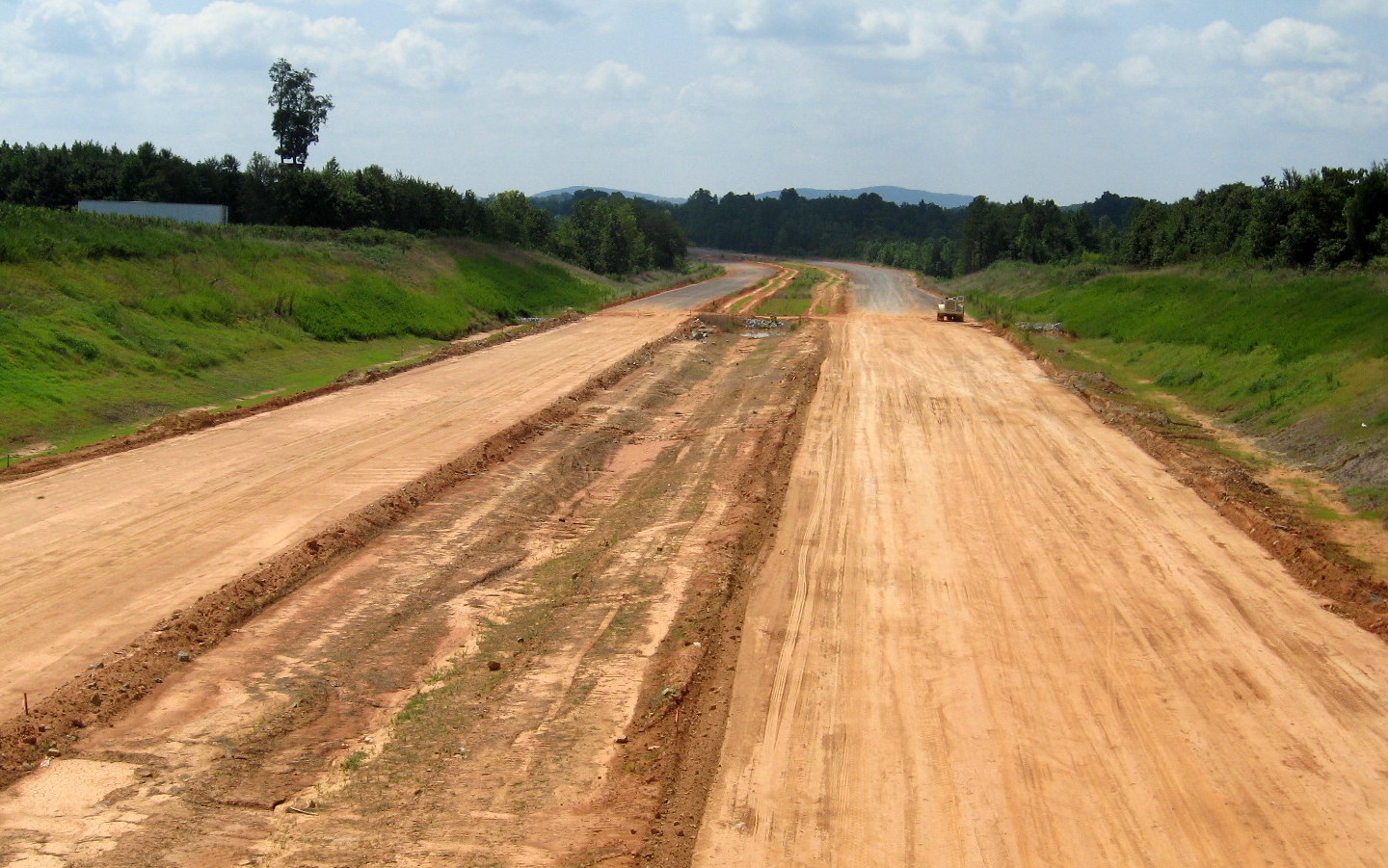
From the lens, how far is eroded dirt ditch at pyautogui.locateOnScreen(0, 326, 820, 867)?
771 cm

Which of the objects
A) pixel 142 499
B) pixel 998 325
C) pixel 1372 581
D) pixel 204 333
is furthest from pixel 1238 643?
pixel 998 325

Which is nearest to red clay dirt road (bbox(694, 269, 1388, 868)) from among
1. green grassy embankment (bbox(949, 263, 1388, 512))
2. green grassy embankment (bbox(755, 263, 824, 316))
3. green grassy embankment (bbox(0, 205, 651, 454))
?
green grassy embankment (bbox(949, 263, 1388, 512))

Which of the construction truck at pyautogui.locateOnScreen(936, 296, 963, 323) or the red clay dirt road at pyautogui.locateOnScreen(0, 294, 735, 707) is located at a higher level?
the construction truck at pyautogui.locateOnScreen(936, 296, 963, 323)

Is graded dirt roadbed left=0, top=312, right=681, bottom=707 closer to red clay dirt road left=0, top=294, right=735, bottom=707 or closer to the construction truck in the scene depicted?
red clay dirt road left=0, top=294, right=735, bottom=707

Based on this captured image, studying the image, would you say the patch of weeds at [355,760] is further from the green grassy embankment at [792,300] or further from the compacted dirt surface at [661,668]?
the green grassy embankment at [792,300]

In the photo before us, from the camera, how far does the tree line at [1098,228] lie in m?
40.2

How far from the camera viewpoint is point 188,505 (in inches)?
624

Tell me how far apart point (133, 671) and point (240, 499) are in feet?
21.1

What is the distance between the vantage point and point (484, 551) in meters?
14.5

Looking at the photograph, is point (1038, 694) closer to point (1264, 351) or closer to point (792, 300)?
point (1264, 351)

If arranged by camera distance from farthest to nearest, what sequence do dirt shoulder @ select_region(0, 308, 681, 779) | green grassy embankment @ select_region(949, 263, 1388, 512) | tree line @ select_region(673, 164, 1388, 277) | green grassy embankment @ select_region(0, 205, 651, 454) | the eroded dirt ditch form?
tree line @ select_region(673, 164, 1388, 277) → green grassy embankment @ select_region(0, 205, 651, 454) → green grassy embankment @ select_region(949, 263, 1388, 512) → dirt shoulder @ select_region(0, 308, 681, 779) → the eroded dirt ditch

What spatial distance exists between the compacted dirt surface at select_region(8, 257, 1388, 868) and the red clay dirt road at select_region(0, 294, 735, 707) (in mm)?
79

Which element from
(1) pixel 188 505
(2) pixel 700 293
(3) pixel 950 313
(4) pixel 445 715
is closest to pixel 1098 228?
(2) pixel 700 293

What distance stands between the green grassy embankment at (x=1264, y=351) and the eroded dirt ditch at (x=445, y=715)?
1162 centimetres
